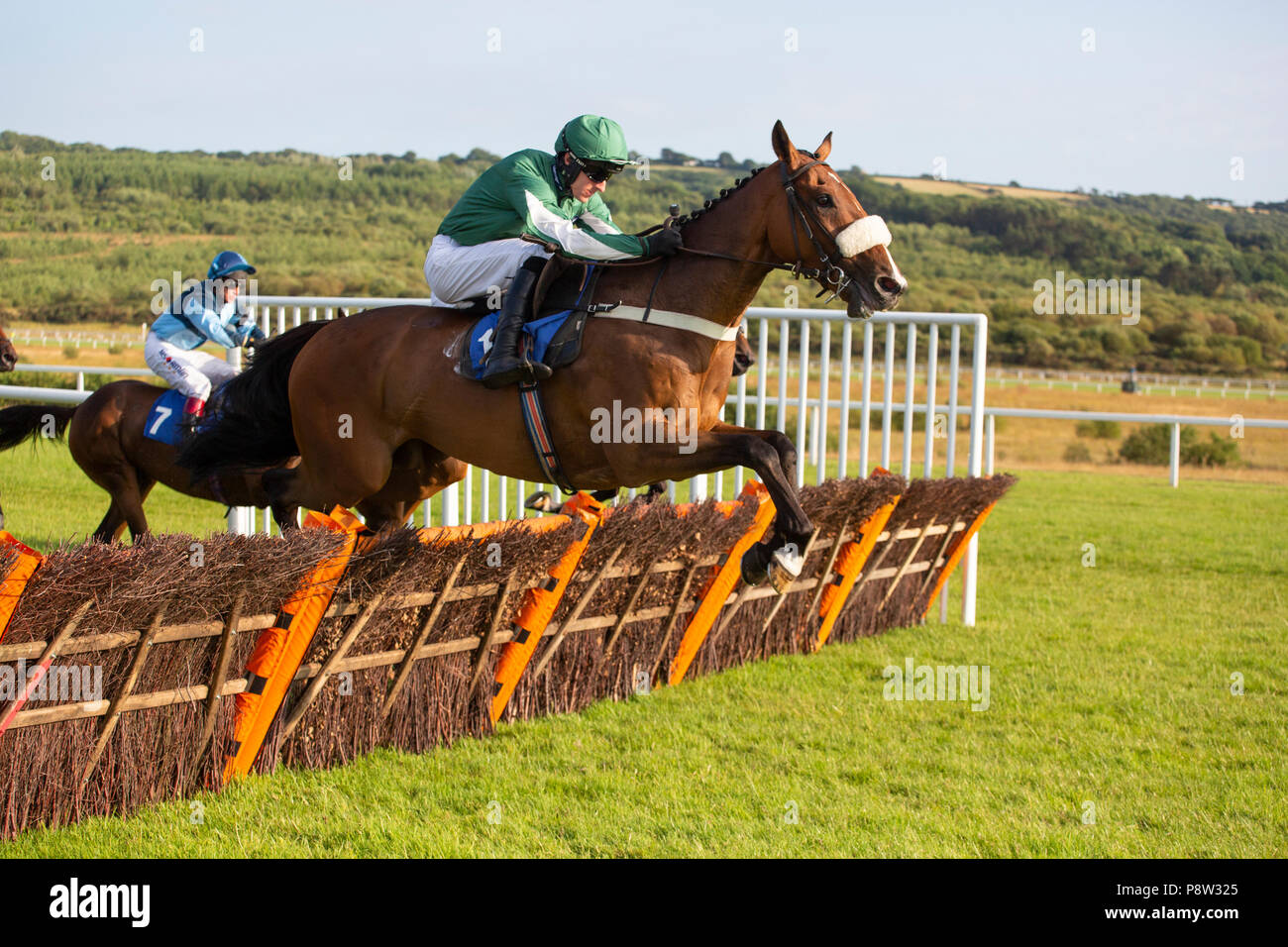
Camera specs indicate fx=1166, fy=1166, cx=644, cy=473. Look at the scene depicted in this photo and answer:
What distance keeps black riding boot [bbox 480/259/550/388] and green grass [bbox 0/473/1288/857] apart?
4.87 feet

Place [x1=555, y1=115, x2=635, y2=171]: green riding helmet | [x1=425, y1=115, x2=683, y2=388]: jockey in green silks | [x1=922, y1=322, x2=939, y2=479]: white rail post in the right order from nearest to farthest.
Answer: [x1=425, y1=115, x2=683, y2=388]: jockey in green silks, [x1=555, y1=115, x2=635, y2=171]: green riding helmet, [x1=922, y1=322, x2=939, y2=479]: white rail post

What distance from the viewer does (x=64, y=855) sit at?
3.35 m

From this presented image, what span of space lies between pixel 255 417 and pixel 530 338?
5.38ft

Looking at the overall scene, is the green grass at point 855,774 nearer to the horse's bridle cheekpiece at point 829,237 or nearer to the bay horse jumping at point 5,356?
the horse's bridle cheekpiece at point 829,237

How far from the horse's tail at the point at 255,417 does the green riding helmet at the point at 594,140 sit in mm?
1457

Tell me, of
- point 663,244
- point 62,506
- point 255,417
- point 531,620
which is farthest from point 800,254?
point 62,506

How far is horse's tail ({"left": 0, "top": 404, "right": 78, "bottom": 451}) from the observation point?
6.97 m

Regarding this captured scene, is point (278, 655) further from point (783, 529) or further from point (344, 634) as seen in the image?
point (783, 529)

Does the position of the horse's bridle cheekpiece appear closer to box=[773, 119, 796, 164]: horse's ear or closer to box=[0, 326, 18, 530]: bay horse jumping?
box=[773, 119, 796, 164]: horse's ear

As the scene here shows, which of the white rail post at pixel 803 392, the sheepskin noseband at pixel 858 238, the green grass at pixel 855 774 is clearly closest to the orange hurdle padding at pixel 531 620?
the green grass at pixel 855 774

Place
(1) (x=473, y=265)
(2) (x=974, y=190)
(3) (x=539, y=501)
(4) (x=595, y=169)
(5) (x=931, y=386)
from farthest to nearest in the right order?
(2) (x=974, y=190)
(5) (x=931, y=386)
(3) (x=539, y=501)
(1) (x=473, y=265)
(4) (x=595, y=169)

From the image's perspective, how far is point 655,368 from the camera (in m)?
4.00

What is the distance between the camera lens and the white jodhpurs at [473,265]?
4418 millimetres

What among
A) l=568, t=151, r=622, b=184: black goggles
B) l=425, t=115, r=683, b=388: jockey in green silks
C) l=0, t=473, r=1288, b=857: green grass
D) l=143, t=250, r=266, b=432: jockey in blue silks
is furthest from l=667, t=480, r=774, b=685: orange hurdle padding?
l=143, t=250, r=266, b=432: jockey in blue silks
